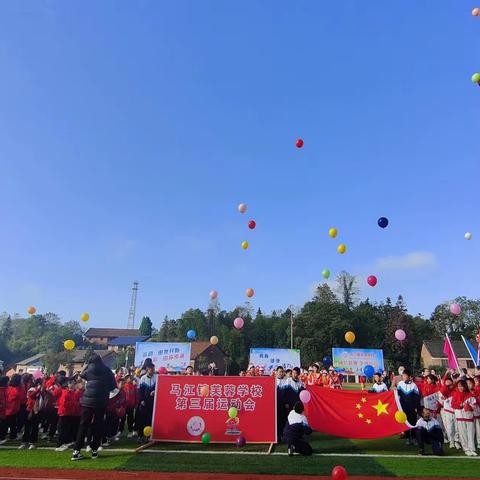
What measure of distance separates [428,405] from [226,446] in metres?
5.01

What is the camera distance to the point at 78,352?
7419 centimetres

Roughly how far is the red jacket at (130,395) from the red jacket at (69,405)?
1.67 m

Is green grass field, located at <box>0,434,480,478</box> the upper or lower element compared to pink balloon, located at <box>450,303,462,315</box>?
lower

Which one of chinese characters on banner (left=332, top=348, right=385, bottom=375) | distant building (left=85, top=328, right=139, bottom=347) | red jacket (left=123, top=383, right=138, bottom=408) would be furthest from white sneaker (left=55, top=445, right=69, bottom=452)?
distant building (left=85, top=328, right=139, bottom=347)

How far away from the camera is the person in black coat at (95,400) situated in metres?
7.63

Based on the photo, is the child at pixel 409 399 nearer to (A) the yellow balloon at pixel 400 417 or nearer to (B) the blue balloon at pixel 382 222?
(A) the yellow balloon at pixel 400 417

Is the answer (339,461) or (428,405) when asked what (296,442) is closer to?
(339,461)

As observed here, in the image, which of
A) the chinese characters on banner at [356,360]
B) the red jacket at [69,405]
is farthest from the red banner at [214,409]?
the chinese characters on banner at [356,360]

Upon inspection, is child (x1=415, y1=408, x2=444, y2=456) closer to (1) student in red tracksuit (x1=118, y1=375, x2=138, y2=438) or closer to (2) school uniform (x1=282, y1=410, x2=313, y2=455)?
(2) school uniform (x1=282, y1=410, x2=313, y2=455)

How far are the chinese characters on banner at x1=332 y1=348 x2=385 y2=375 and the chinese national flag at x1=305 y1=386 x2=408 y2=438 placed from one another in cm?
1505

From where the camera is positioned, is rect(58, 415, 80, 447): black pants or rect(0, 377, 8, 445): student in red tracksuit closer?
rect(58, 415, 80, 447): black pants

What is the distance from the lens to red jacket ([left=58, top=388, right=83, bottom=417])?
879cm

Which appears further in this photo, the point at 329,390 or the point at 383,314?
the point at 383,314

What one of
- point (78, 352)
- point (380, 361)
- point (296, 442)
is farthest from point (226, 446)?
point (78, 352)
